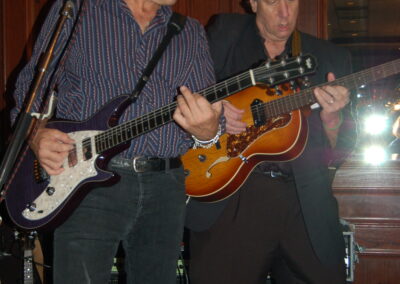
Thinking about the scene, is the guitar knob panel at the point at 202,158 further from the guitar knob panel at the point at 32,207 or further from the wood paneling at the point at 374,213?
the wood paneling at the point at 374,213

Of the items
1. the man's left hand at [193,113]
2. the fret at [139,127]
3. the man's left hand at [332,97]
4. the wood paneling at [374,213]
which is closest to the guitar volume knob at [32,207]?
the fret at [139,127]

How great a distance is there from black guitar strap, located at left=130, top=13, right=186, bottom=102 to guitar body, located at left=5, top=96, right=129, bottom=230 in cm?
6

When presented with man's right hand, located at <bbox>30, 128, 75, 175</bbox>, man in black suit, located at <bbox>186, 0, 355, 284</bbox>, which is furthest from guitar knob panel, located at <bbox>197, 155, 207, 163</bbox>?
man's right hand, located at <bbox>30, 128, 75, 175</bbox>

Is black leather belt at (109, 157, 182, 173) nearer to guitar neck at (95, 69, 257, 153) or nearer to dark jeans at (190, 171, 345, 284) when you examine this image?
guitar neck at (95, 69, 257, 153)

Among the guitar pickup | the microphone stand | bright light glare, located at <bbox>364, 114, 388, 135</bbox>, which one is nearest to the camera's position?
the microphone stand

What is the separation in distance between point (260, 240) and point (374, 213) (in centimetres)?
170

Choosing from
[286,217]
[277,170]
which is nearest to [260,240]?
[286,217]

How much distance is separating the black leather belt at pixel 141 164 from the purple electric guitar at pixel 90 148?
32 mm

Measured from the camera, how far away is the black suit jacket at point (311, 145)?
2.30 metres

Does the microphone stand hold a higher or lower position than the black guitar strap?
lower

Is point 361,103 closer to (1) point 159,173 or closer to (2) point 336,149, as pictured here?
(2) point 336,149

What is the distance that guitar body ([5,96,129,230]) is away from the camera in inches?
68.9

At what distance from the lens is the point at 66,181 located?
5.93 ft

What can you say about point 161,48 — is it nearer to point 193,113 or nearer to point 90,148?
point 193,113
